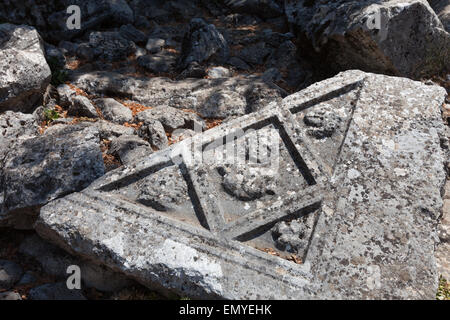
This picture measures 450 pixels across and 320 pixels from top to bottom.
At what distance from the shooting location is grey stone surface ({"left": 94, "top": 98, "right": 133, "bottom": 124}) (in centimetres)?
547

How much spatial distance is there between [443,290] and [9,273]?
391 centimetres

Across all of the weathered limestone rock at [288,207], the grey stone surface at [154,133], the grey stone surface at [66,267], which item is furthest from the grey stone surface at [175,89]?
the grey stone surface at [66,267]

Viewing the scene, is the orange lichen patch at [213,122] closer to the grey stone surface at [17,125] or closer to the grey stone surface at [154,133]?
the grey stone surface at [154,133]

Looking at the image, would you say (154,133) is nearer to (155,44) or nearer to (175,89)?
(175,89)

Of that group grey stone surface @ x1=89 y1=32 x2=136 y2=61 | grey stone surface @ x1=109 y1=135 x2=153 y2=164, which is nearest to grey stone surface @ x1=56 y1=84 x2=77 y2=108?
grey stone surface @ x1=109 y1=135 x2=153 y2=164

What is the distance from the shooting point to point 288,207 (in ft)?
11.8

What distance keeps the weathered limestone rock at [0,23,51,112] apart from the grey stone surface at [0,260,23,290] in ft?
7.49

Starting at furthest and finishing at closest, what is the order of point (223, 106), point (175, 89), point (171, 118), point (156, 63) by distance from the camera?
point (156, 63)
point (175, 89)
point (223, 106)
point (171, 118)

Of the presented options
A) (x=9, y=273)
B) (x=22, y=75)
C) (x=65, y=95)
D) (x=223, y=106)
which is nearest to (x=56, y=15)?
(x=65, y=95)

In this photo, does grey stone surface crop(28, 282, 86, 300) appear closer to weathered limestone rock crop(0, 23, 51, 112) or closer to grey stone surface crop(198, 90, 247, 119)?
weathered limestone rock crop(0, 23, 51, 112)

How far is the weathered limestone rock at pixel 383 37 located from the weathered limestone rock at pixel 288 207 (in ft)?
4.79

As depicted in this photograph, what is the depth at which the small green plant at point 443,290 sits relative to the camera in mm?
3404

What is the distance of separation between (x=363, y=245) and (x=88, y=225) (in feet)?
7.72
